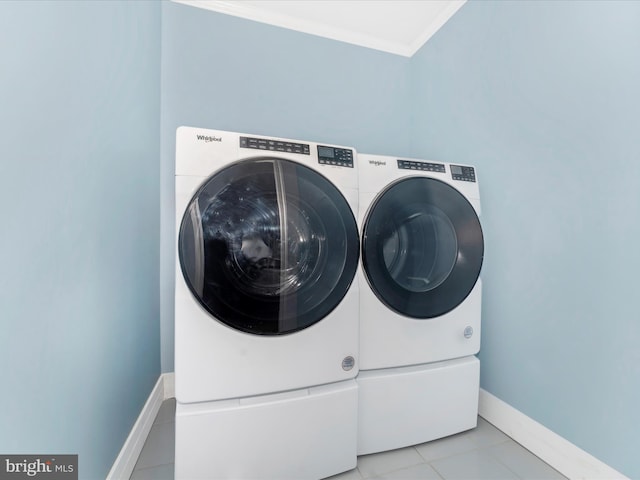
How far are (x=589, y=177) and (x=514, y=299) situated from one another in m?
0.56

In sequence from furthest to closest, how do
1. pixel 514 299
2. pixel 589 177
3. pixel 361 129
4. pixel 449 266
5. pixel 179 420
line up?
pixel 361 129 → pixel 514 299 → pixel 449 266 → pixel 589 177 → pixel 179 420

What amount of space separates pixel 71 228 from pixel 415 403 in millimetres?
1320

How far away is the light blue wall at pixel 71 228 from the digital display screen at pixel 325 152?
694mm

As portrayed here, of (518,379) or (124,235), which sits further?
(518,379)

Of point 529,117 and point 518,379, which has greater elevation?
point 529,117

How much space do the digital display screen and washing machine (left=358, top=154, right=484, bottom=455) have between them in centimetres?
14

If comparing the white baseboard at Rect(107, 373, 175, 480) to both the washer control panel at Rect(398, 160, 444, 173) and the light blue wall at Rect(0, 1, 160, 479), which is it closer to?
the light blue wall at Rect(0, 1, 160, 479)

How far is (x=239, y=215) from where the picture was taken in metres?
0.86

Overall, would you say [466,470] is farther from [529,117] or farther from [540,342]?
[529,117]

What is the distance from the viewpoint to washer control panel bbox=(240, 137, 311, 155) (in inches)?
35.7

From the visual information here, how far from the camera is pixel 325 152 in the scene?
101cm

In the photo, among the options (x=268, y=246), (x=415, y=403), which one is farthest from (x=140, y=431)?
(x=415, y=403)

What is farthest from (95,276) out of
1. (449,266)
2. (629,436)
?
(629,436)

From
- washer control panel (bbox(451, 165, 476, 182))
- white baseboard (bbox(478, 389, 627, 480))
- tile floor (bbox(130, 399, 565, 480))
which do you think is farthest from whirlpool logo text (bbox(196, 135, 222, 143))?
white baseboard (bbox(478, 389, 627, 480))
